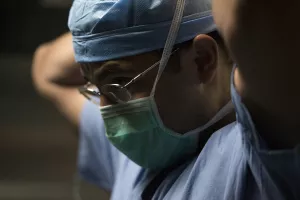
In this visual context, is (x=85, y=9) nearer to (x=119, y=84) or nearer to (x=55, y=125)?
(x=119, y=84)

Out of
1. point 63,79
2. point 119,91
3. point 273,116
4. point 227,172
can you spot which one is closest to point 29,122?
point 63,79

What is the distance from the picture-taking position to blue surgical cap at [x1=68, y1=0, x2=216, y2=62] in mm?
710

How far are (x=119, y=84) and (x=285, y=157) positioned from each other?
12.6 inches

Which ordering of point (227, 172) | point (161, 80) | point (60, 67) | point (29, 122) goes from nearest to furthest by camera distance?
1. point (227, 172)
2. point (161, 80)
3. point (60, 67)
4. point (29, 122)

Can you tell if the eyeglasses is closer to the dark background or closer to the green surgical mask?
the green surgical mask

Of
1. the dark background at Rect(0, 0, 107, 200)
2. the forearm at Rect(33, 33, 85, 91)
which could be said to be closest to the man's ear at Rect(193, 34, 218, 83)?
the forearm at Rect(33, 33, 85, 91)

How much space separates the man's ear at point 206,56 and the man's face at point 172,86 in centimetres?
1

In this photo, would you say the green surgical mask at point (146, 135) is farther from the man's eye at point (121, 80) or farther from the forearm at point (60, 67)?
the forearm at point (60, 67)

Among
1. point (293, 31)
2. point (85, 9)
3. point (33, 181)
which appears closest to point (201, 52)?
point (85, 9)

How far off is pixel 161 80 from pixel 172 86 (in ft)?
0.06

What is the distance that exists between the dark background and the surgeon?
0.94 meters

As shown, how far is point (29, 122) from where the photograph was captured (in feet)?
5.78

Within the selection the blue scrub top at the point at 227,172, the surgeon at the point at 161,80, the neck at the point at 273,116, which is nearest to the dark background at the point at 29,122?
the blue scrub top at the point at 227,172

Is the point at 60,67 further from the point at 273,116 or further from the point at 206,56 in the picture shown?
the point at 273,116
